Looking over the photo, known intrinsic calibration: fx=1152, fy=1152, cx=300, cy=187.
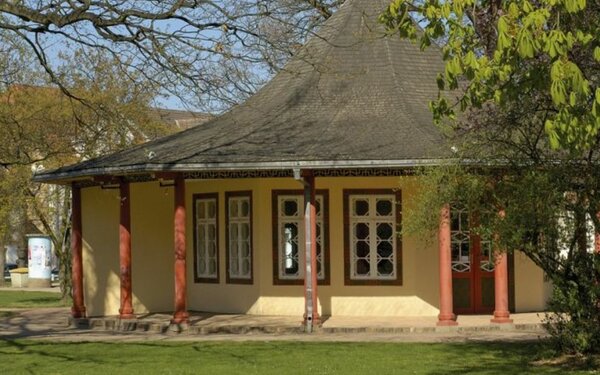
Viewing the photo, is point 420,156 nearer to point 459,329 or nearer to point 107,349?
point 459,329

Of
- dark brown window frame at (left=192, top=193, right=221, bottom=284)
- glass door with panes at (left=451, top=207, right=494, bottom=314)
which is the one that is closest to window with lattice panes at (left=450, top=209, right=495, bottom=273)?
glass door with panes at (left=451, top=207, right=494, bottom=314)

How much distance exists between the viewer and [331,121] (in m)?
21.0

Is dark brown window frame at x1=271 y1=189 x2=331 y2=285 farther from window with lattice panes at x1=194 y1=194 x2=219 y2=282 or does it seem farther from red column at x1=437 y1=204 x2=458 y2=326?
red column at x1=437 y1=204 x2=458 y2=326

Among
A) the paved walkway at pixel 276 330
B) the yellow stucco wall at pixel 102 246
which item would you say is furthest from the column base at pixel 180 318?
the yellow stucco wall at pixel 102 246

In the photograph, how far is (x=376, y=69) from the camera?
22484 mm

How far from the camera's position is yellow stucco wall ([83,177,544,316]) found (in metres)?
21.3

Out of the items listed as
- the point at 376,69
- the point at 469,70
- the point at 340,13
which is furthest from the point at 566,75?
the point at 340,13

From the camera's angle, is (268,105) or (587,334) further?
(268,105)

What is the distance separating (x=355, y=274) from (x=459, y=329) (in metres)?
2.86

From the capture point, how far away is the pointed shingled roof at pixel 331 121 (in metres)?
19.0

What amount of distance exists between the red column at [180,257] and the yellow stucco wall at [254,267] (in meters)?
2.18

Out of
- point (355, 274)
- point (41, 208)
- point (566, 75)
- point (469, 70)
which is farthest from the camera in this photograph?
point (41, 208)

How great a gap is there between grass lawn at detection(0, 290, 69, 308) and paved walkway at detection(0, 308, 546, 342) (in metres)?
8.70

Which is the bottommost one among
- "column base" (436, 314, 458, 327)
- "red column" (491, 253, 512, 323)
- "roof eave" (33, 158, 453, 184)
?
"column base" (436, 314, 458, 327)
